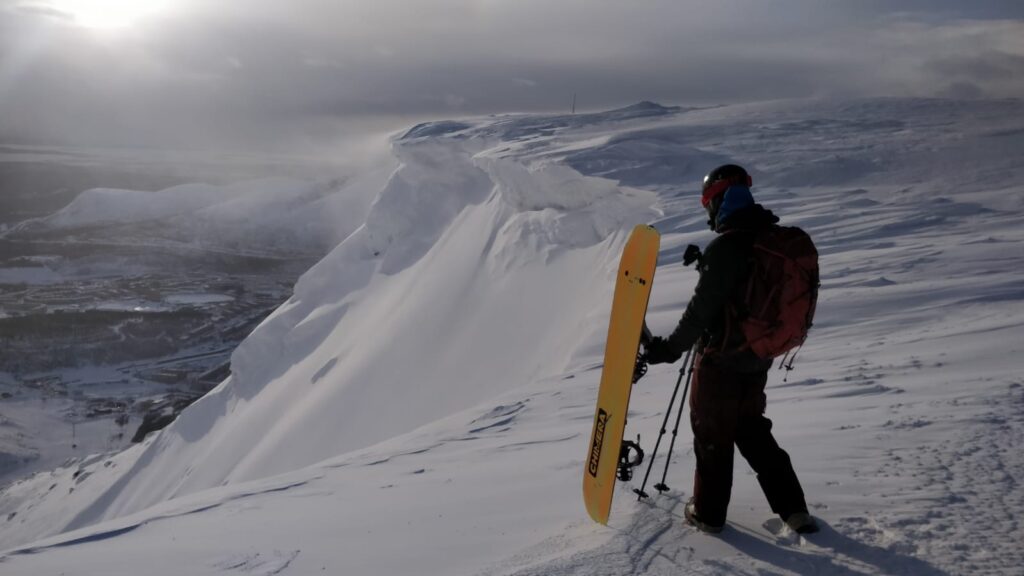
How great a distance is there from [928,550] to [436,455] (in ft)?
15.0

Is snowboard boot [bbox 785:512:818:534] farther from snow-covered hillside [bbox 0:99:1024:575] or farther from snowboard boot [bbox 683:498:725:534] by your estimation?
snowboard boot [bbox 683:498:725:534]

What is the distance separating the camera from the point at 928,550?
2736 millimetres

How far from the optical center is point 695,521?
3.19 metres

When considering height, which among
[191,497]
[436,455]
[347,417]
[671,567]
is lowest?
[347,417]

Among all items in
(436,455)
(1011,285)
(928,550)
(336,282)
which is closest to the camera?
(928,550)

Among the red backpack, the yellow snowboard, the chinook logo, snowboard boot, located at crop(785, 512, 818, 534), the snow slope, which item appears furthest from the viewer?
the snow slope

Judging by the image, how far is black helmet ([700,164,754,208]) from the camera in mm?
3102

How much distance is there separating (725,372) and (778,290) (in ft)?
1.38

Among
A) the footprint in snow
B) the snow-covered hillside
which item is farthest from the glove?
the footprint in snow

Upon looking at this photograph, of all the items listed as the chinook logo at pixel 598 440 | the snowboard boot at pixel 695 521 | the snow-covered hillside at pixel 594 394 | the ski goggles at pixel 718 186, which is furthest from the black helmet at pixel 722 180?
the snow-covered hillside at pixel 594 394

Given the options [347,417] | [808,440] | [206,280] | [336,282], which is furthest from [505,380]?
[206,280]

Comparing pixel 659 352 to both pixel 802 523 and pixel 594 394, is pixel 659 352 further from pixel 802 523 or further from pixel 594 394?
pixel 594 394

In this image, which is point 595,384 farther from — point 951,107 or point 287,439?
point 951,107

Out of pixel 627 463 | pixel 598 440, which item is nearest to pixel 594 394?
pixel 627 463
